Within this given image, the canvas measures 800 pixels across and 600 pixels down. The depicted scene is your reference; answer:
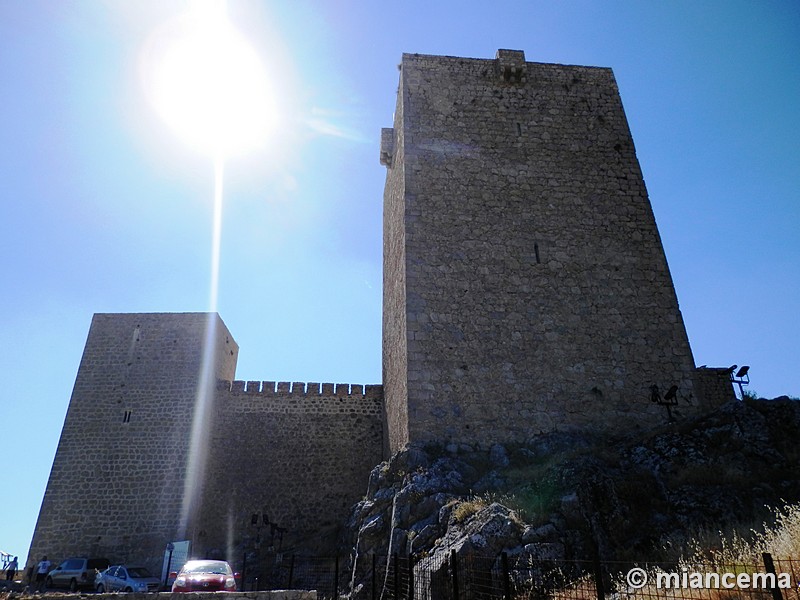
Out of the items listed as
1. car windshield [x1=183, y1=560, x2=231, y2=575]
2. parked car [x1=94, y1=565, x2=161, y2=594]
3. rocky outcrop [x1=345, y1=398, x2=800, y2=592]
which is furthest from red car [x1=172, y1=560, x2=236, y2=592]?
parked car [x1=94, y1=565, x2=161, y2=594]

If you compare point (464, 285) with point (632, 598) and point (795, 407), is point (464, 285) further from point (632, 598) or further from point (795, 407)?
point (632, 598)

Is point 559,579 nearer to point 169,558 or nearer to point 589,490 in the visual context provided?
point 589,490

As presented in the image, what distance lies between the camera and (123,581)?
11797 millimetres

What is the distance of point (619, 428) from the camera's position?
37.0 ft

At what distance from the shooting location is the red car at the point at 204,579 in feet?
29.4

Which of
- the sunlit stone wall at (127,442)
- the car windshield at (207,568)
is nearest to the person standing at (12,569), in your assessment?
the sunlit stone wall at (127,442)

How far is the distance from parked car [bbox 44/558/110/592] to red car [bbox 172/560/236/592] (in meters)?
4.73

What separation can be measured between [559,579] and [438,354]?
5.24 m

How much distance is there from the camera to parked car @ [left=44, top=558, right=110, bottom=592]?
12484mm

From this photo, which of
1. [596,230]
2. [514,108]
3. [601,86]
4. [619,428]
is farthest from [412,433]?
[601,86]

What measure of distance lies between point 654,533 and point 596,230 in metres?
7.52

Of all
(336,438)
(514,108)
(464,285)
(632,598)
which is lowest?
(632,598)

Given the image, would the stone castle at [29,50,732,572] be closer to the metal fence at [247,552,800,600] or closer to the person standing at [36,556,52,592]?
the person standing at [36,556,52,592]

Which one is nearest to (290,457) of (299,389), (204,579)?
(299,389)
